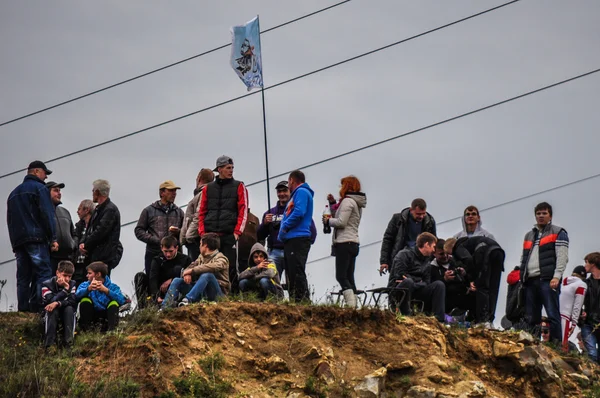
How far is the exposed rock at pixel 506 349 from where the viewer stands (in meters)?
17.3

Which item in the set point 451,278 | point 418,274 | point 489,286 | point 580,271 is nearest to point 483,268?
point 489,286

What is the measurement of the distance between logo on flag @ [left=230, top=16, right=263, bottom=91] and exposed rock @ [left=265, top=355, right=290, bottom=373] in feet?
22.2

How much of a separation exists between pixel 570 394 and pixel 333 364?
3526 mm

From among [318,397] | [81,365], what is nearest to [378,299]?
[318,397]

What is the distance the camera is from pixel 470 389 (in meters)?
16.1

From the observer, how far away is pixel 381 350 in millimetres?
16500

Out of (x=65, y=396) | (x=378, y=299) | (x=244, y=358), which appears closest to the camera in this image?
(x=65, y=396)

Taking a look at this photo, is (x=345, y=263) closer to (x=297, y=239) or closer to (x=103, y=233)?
(x=297, y=239)

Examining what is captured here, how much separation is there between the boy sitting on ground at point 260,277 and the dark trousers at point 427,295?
5.48ft

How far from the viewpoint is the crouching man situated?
1656cm

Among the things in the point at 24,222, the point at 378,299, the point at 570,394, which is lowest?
the point at 570,394

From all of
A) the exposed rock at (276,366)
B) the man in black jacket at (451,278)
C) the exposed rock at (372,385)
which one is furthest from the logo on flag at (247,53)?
the exposed rock at (372,385)

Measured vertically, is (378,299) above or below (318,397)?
above

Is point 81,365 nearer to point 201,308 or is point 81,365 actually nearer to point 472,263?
point 201,308
